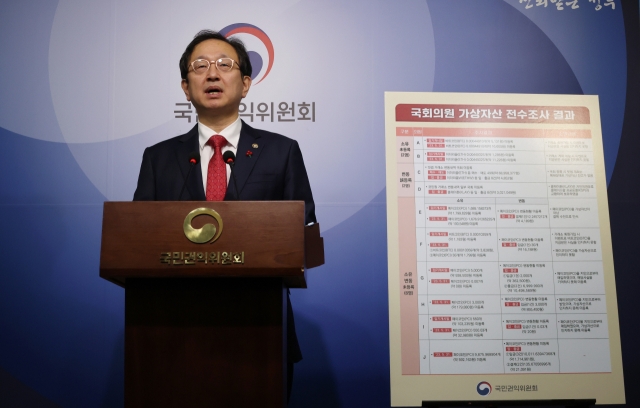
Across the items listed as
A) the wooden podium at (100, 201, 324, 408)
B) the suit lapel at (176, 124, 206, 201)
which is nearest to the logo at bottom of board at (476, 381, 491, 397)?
the wooden podium at (100, 201, 324, 408)

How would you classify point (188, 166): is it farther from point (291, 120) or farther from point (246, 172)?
point (291, 120)

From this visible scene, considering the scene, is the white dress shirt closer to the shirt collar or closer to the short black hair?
the shirt collar

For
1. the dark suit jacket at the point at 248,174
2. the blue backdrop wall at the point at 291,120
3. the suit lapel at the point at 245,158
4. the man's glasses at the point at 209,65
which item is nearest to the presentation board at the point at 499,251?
the blue backdrop wall at the point at 291,120

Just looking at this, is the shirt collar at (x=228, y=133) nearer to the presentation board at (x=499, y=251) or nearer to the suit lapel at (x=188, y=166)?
the suit lapel at (x=188, y=166)

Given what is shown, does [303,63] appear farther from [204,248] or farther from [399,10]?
[204,248]

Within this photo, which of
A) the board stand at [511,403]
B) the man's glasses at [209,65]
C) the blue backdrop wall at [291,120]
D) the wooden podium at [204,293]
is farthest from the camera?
the blue backdrop wall at [291,120]

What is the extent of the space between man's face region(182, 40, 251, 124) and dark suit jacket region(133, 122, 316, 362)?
13cm

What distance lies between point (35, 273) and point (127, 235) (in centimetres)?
153

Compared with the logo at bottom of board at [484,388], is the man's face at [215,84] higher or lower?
higher

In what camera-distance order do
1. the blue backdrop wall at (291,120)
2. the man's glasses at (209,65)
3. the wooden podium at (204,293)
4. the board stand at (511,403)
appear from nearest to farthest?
1. the wooden podium at (204,293)
2. the man's glasses at (209,65)
3. the board stand at (511,403)
4. the blue backdrop wall at (291,120)

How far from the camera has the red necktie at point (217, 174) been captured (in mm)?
2193

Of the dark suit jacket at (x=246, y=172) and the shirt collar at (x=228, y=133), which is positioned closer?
the dark suit jacket at (x=246, y=172)

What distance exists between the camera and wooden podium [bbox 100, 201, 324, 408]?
4.85 feet

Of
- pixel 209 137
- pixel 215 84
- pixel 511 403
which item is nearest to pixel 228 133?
pixel 209 137
